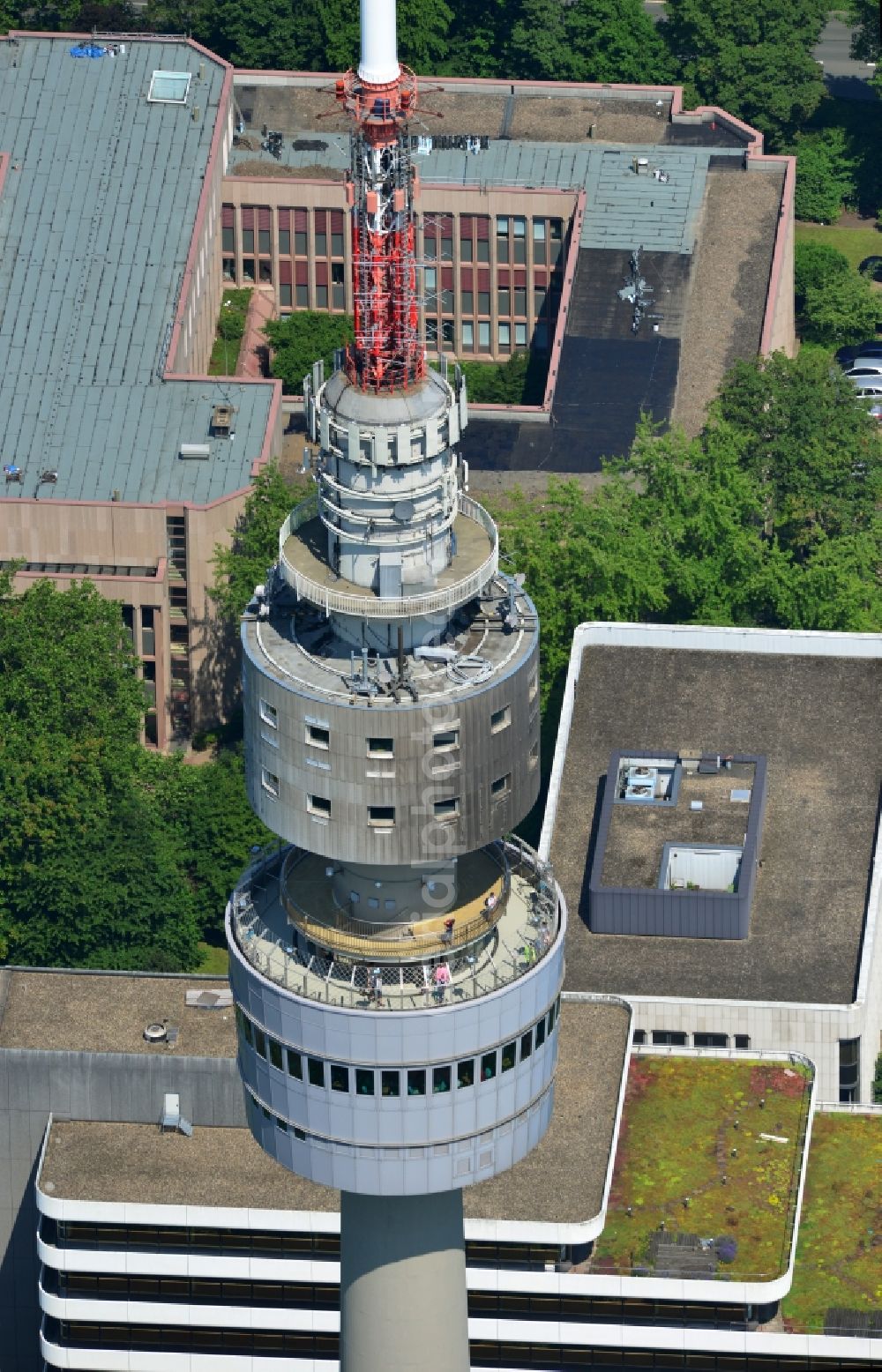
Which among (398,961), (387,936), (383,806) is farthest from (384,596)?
(398,961)

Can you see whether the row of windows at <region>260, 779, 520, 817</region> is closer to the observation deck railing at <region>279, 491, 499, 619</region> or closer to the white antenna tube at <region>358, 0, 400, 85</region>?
the observation deck railing at <region>279, 491, 499, 619</region>

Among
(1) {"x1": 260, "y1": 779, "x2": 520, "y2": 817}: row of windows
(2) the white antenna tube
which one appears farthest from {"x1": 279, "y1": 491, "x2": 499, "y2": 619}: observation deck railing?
(2) the white antenna tube

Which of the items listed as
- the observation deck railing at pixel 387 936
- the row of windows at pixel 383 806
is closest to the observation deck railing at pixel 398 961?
the observation deck railing at pixel 387 936

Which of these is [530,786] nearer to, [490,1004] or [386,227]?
[490,1004]

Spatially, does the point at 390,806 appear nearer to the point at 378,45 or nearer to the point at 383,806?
the point at 383,806

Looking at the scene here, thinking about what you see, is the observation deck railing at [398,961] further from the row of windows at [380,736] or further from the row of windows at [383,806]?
the row of windows at [380,736]

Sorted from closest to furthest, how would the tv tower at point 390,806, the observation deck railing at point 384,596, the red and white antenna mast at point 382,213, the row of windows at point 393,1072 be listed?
the red and white antenna mast at point 382,213
the tv tower at point 390,806
the observation deck railing at point 384,596
the row of windows at point 393,1072
